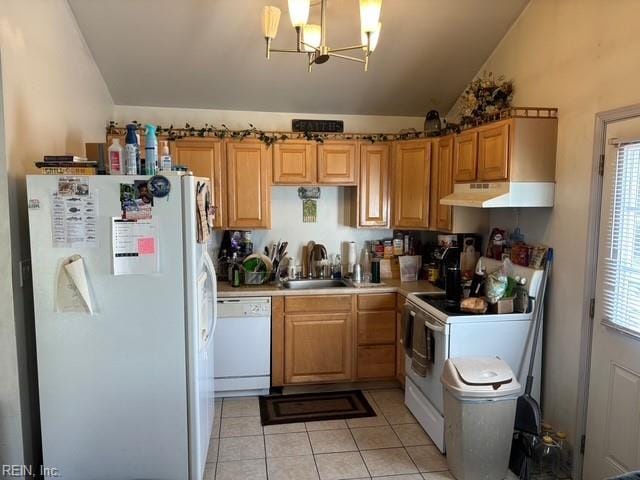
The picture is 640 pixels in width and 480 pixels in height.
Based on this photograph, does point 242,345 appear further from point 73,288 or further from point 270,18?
point 270,18

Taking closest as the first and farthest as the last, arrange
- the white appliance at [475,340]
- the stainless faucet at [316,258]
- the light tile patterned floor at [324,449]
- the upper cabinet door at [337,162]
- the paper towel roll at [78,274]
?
the paper towel roll at [78,274] → the light tile patterned floor at [324,449] → the white appliance at [475,340] → the upper cabinet door at [337,162] → the stainless faucet at [316,258]

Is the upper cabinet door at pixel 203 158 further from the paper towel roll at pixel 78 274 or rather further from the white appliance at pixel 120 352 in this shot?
the paper towel roll at pixel 78 274

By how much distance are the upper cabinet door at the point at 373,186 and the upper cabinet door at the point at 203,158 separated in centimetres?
118

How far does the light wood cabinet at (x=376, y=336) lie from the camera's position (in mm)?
3789

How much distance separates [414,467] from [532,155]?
2.03 m

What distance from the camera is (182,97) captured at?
12.5 feet

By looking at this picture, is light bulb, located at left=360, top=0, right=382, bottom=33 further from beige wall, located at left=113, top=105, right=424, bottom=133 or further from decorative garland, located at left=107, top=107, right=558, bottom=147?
beige wall, located at left=113, top=105, right=424, bottom=133

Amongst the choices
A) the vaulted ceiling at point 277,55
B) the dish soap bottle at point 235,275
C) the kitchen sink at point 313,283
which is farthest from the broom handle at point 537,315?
the dish soap bottle at point 235,275

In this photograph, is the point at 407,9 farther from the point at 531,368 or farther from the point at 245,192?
the point at 531,368

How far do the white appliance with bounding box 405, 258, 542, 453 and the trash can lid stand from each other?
0.21 metres

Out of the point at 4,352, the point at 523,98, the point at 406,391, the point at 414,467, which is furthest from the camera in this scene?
the point at 406,391

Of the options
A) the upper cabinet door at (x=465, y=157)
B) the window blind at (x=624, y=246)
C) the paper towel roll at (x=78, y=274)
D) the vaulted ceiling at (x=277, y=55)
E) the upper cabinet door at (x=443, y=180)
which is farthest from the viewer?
the upper cabinet door at (x=443, y=180)

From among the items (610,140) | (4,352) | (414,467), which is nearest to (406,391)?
(414,467)

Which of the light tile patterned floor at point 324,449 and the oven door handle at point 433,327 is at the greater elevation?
the oven door handle at point 433,327
